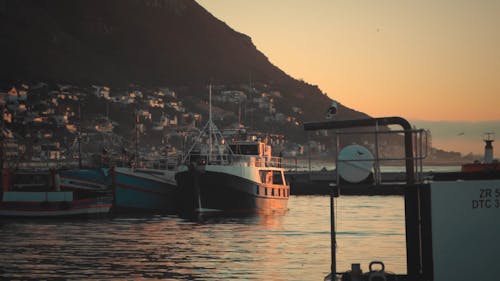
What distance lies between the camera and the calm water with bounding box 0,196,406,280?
35.7m

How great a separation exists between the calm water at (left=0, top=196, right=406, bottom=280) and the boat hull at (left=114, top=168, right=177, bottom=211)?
4.55 m

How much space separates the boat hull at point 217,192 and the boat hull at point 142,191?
4487 millimetres

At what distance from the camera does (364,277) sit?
21219 millimetres

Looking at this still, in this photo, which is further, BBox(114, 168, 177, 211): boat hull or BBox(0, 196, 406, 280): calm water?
BBox(114, 168, 177, 211): boat hull

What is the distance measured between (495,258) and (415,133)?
10.8 feet

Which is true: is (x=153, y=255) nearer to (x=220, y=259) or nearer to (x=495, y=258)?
(x=220, y=259)

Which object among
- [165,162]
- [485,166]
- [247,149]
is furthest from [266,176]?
[485,166]

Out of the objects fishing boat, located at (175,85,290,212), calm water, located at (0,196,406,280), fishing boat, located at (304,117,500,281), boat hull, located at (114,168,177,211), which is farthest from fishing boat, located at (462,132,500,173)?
boat hull, located at (114,168,177,211)

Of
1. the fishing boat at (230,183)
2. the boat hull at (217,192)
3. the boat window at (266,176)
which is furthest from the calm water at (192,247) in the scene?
the boat window at (266,176)

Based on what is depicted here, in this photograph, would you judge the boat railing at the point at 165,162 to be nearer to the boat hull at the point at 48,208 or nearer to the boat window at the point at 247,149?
the boat window at the point at 247,149

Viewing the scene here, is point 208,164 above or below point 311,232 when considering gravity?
above

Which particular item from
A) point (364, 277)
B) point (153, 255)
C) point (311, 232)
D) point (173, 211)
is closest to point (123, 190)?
point (173, 211)

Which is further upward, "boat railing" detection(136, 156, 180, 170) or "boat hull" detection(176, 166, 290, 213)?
"boat railing" detection(136, 156, 180, 170)

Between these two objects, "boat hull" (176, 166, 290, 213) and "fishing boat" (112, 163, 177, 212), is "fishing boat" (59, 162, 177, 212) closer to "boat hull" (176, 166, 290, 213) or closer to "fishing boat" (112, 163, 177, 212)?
"fishing boat" (112, 163, 177, 212)
